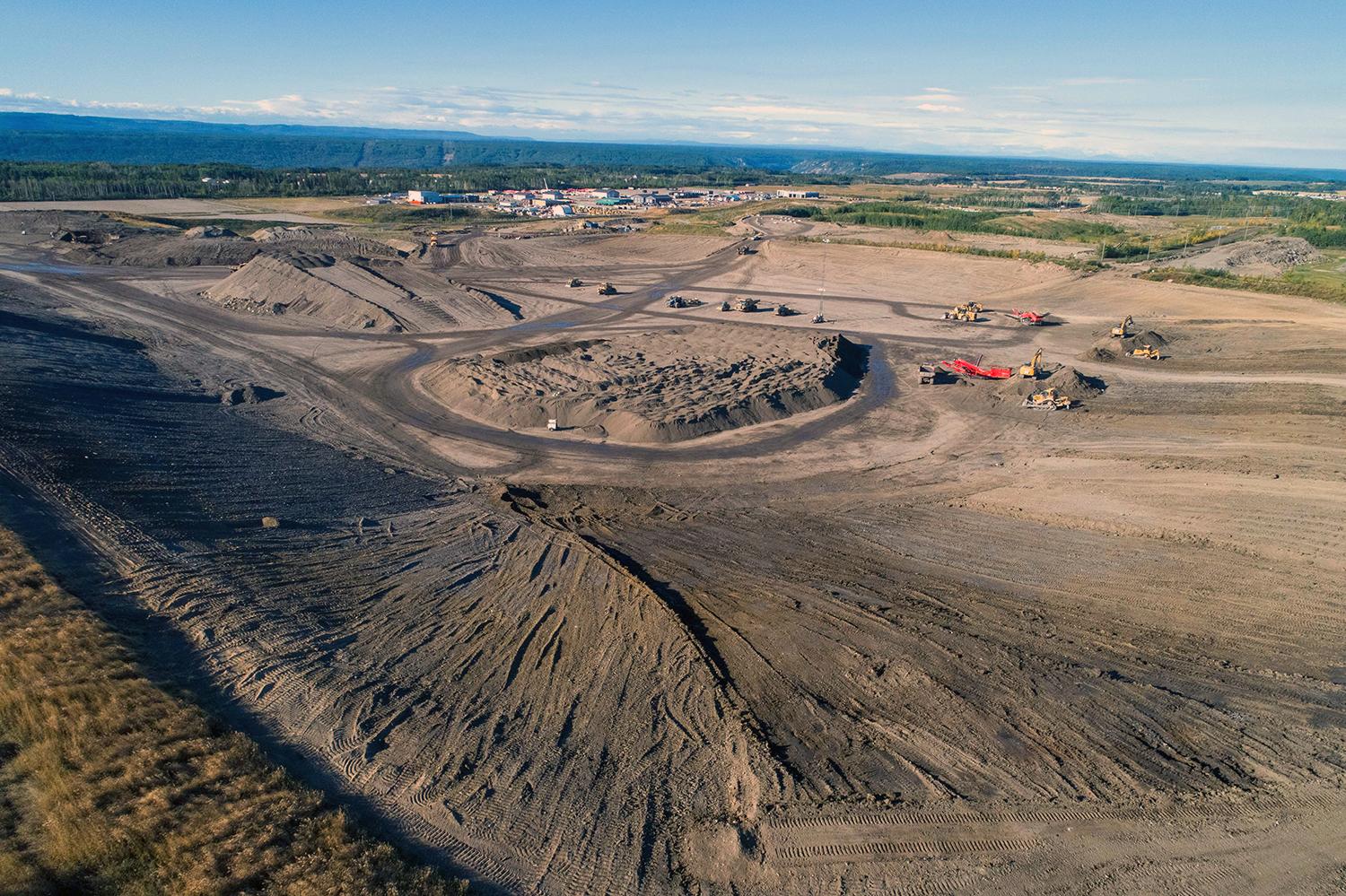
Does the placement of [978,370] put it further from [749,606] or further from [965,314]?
[749,606]

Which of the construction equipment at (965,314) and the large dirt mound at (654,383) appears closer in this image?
the large dirt mound at (654,383)

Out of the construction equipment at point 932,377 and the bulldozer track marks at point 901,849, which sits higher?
the construction equipment at point 932,377

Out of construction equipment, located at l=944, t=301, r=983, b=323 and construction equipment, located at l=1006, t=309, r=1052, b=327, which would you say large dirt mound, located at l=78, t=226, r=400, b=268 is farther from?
construction equipment, located at l=1006, t=309, r=1052, b=327

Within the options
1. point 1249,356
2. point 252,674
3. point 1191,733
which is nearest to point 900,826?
point 1191,733

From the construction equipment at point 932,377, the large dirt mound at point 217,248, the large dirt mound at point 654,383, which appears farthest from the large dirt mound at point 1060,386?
the large dirt mound at point 217,248

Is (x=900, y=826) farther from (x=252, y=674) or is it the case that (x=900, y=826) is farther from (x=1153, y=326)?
(x=1153, y=326)

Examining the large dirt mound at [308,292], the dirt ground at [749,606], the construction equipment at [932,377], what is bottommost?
the dirt ground at [749,606]

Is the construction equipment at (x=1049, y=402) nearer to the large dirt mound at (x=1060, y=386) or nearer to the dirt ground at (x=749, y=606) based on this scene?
the large dirt mound at (x=1060, y=386)

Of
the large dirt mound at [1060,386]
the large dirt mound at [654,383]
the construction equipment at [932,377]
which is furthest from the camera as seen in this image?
the construction equipment at [932,377]
